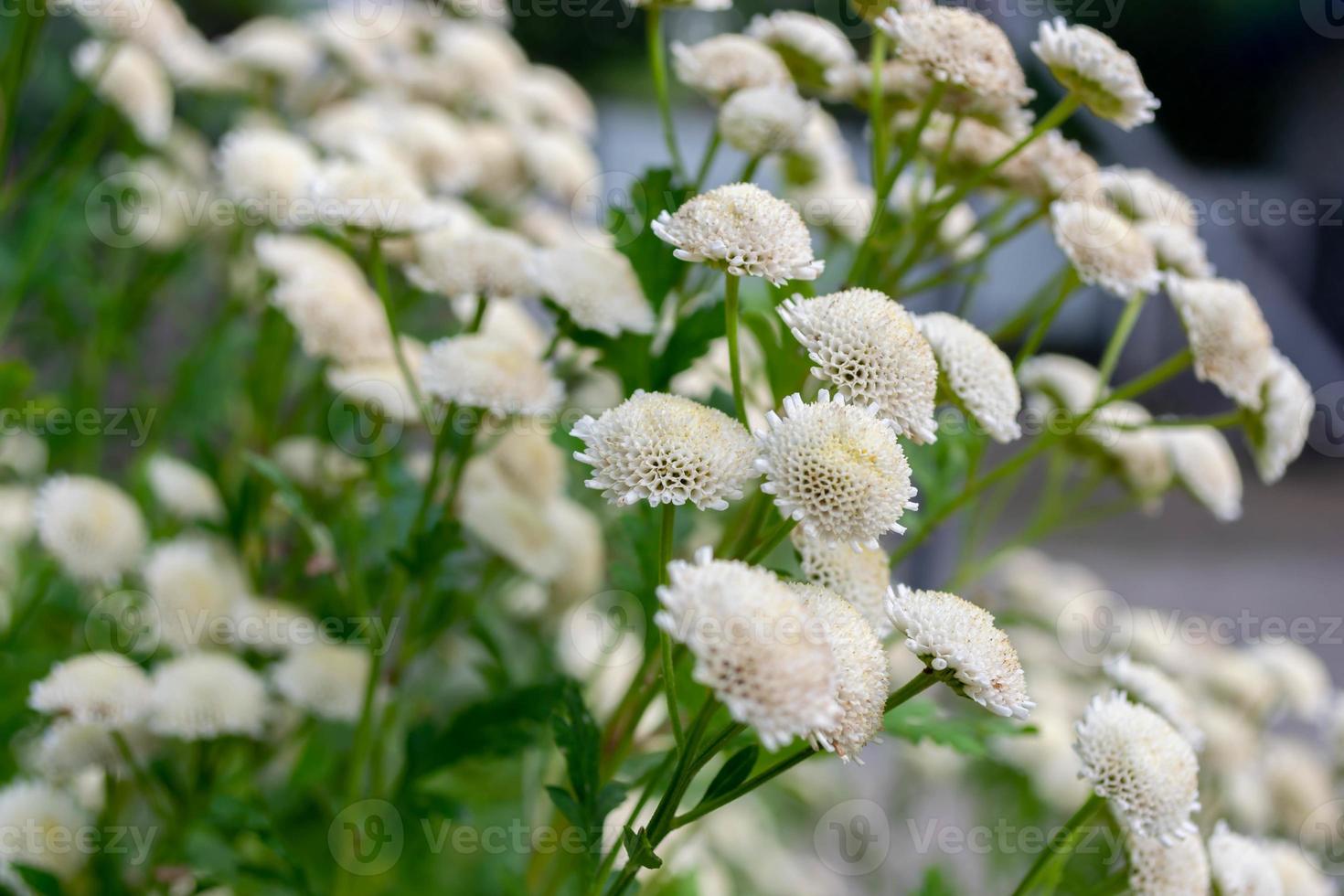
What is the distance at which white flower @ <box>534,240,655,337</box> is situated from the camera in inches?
21.5

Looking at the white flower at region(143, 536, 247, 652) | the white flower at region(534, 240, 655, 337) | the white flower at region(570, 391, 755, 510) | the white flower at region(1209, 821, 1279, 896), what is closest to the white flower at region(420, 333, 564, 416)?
the white flower at region(534, 240, 655, 337)

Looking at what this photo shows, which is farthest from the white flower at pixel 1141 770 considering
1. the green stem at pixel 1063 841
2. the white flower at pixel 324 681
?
the white flower at pixel 324 681

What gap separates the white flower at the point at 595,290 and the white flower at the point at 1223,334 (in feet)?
0.90

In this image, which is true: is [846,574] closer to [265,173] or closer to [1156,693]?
[1156,693]

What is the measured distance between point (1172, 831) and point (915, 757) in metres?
0.75

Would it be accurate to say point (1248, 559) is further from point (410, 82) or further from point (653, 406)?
point (653, 406)

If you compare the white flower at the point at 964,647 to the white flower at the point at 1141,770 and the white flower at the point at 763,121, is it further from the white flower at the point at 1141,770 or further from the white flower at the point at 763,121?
the white flower at the point at 763,121

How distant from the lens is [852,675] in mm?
360

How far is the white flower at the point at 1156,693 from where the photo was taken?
1.68ft

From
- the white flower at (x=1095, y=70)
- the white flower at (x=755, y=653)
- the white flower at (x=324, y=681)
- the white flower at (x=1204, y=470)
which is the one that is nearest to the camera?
the white flower at (x=755, y=653)

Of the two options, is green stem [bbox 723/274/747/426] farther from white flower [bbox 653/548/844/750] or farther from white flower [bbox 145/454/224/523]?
white flower [bbox 145/454/224/523]

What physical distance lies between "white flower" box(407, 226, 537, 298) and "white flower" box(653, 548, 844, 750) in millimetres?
293

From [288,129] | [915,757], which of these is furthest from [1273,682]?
[288,129]

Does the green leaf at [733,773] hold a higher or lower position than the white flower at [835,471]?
lower
